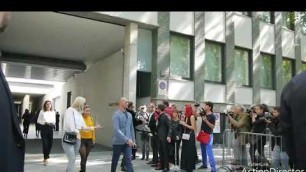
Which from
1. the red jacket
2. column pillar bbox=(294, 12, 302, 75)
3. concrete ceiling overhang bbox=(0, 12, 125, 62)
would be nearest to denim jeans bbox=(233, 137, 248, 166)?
the red jacket

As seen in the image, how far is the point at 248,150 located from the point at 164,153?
2.44 m

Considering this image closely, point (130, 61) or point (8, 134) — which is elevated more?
point (130, 61)

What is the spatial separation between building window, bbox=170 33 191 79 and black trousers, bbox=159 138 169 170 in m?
6.22

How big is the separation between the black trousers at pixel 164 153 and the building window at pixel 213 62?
803cm

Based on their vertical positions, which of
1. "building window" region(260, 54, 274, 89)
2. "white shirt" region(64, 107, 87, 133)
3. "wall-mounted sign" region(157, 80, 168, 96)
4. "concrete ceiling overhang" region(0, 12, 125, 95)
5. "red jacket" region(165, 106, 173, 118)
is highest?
"concrete ceiling overhang" region(0, 12, 125, 95)

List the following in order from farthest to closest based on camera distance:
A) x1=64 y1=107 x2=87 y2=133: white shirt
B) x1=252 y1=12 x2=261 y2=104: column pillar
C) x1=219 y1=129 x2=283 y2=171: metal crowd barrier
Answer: x1=252 y1=12 x2=261 y2=104: column pillar → x1=219 y1=129 x2=283 y2=171: metal crowd barrier → x1=64 y1=107 x2=87 y2=133: white shirt

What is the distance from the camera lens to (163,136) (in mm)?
10102

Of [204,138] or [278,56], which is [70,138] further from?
[278,56]

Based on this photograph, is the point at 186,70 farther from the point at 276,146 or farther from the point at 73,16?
the point at 276,146

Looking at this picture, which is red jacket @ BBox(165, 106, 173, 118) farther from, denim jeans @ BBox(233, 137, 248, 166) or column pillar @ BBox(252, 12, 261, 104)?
column pillar @ BBox(252, 12, 261, 104)

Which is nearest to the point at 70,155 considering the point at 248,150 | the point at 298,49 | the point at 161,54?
the point at 248,150

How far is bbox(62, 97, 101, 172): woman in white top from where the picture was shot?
786cm

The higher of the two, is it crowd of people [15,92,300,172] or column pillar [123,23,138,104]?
column pillar [123,23,138,104]
